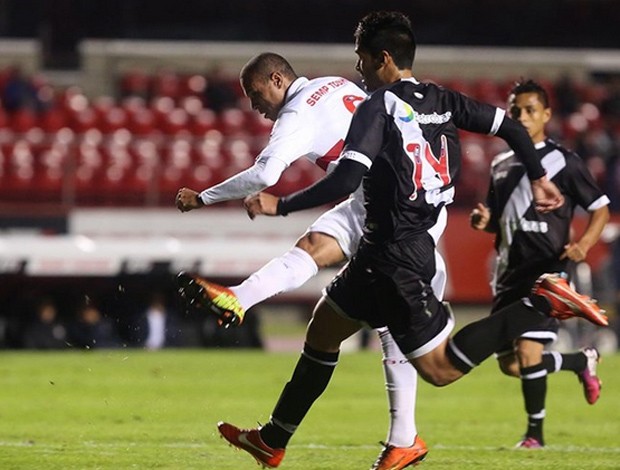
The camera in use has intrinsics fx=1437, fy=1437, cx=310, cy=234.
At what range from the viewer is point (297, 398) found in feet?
23.6

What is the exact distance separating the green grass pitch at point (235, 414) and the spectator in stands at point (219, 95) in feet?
32.0

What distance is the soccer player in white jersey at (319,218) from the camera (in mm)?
6898

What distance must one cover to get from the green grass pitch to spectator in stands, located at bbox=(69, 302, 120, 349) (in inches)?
6.8

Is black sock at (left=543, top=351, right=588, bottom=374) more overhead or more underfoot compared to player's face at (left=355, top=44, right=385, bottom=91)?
more underfoot

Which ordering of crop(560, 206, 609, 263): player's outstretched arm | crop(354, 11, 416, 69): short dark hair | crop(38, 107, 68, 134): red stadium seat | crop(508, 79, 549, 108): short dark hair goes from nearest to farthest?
crop(354, 11, 416, 69): short dark hair < crop(560, 206, 609, 263): player's outstretched arm < crop(508, 79, 549, 108): short dark hair < crop(38, 107, 68, 134): red stadium seat

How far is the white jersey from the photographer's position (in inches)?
276

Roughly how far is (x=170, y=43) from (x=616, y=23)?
33.6 feet

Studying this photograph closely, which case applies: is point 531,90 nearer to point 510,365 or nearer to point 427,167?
point 510,365

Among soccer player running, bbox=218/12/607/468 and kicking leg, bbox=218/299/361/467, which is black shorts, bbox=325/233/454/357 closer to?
soccer player running, bbox=218/12/607/468

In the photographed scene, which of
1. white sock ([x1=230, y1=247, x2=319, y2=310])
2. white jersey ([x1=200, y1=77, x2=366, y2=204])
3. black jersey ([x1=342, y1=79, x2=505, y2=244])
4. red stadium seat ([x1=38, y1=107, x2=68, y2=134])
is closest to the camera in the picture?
black jersey ([x1=342, y1=79, x2=505, y2=244])

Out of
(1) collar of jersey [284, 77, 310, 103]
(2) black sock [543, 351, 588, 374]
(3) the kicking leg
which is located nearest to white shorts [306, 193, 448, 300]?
(3) the kicking leg

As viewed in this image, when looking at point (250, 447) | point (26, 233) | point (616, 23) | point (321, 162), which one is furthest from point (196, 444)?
point (616, 23)

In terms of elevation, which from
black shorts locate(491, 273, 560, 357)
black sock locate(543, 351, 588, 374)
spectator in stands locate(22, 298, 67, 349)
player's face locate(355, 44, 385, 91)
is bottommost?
spectator in stands locate(22, 298, 67, 349)

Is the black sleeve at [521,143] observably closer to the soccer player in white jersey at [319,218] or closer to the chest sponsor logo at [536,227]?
the soccer player in white jersey at [319,218]
